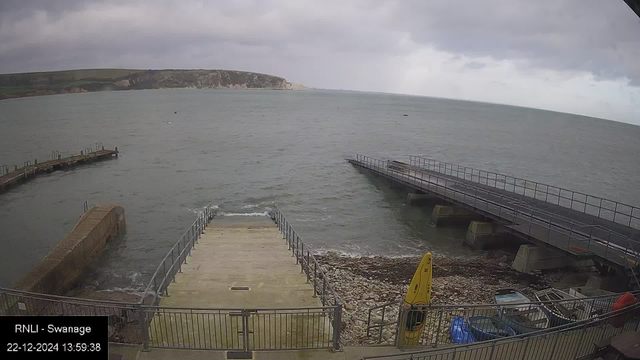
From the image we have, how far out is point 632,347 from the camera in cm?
636

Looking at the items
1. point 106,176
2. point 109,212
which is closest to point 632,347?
point 109,212

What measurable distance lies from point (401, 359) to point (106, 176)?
3988 cm

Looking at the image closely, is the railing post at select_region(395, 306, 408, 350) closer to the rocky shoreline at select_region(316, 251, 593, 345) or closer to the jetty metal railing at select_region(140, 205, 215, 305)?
the rocky shoreline at select_region(316, 251, 593, 345)

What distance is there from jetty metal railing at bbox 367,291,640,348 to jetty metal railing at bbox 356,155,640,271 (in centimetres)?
396

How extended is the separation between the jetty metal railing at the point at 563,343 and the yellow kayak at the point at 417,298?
0.80 meters

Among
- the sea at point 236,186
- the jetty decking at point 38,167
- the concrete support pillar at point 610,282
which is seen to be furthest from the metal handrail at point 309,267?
the jetty decking at point 38,167

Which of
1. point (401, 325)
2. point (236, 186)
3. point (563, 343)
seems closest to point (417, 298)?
point (401, 325)

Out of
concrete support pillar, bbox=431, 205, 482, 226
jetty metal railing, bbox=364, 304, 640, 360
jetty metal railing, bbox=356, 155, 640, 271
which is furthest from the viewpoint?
concrete support pillar, bbox=431, 205, 482, 226

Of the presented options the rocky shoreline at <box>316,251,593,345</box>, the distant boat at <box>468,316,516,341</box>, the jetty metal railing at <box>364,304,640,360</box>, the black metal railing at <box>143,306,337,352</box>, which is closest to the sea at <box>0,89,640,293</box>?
the rocky shoreline at <box>316,251,593,345</box>

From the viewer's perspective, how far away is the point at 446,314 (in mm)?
11336

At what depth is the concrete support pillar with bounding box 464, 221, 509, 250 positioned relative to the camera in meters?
22.6

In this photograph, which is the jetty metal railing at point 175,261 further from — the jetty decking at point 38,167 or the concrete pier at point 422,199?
the jetty decking at point 38,167

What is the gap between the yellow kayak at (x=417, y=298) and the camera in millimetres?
8219

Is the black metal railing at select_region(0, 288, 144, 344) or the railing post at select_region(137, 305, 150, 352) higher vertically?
the railing post at select_region(137, 305, 150, 352)
